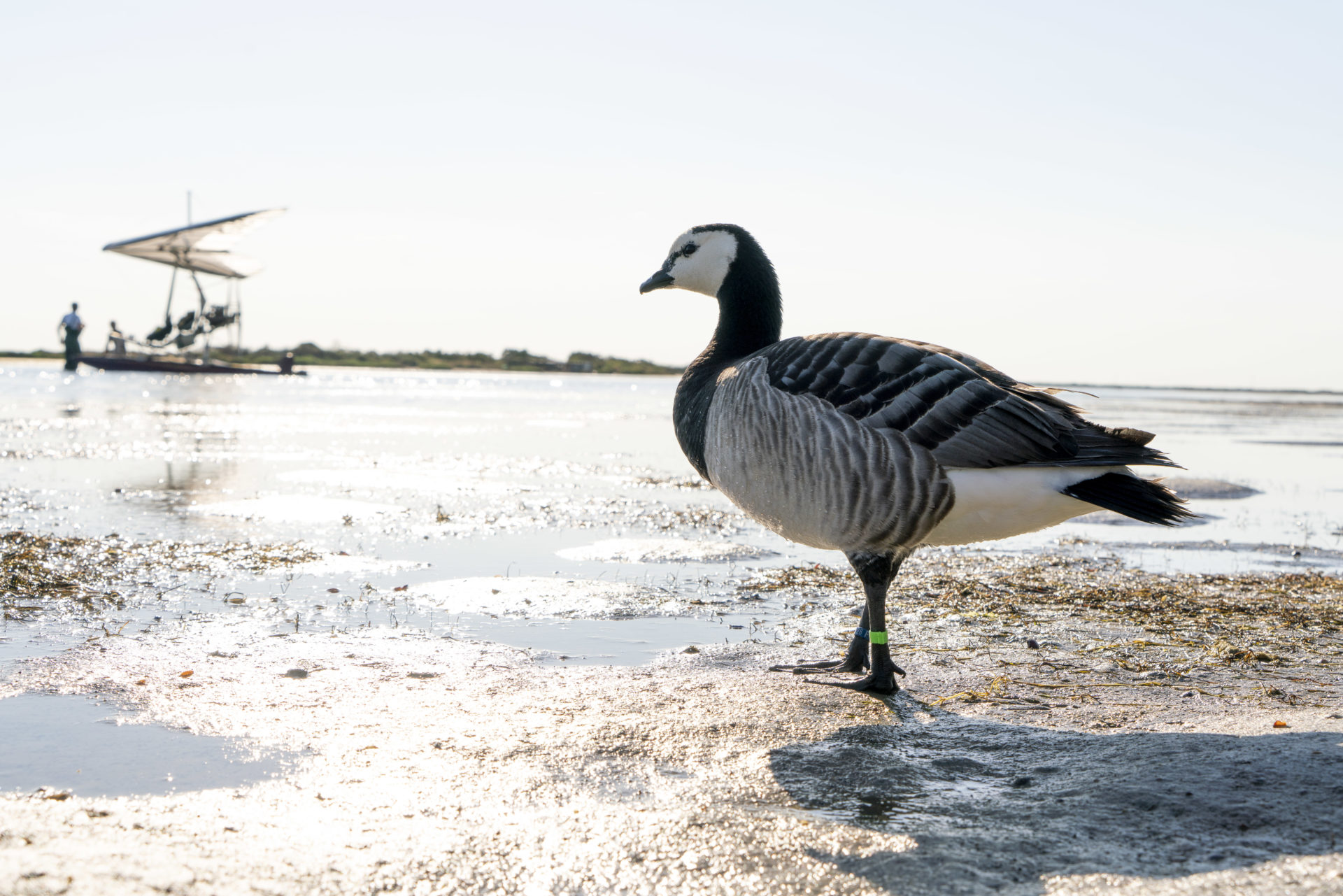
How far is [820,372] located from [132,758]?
11.4ft

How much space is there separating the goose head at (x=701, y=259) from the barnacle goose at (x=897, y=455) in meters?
1.09

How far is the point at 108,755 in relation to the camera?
4.02 metres

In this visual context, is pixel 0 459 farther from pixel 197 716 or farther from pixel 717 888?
pixel 717 888

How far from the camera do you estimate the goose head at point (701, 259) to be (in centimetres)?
643

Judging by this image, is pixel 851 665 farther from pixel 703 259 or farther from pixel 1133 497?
pixel 703 259

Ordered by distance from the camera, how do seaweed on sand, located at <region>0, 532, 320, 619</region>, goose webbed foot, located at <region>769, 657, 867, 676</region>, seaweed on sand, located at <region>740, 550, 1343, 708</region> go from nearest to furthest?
seaweed on sand, located at <region>740, 550, 1343, 708</region>
goose webbed foot, located at <region>769, 657, 867, 676</region>
seaweed on sand, located at <region>0, 532, 320, 619</region>

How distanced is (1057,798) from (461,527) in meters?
8.22

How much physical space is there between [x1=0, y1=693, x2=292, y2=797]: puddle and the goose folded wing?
3018 mm

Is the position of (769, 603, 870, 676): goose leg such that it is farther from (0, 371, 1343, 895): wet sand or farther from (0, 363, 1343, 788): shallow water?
(0, 363, 1343, 788): shallow water

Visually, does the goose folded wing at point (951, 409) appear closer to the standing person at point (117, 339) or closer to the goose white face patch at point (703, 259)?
the goose white face patch at point (703, 259)

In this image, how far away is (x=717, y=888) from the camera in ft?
9.78

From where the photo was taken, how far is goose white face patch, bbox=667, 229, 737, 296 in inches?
253

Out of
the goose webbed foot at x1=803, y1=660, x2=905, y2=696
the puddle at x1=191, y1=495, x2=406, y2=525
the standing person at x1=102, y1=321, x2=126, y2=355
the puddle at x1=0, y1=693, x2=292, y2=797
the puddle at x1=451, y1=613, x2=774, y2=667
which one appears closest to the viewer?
the puddle at x1=0, y1=693, x2=292, y2=797

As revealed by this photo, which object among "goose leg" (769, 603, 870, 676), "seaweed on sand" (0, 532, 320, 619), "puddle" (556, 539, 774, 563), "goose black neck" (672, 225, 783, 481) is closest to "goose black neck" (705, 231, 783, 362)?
"goose black neck" (672, 225, 783, 481)
